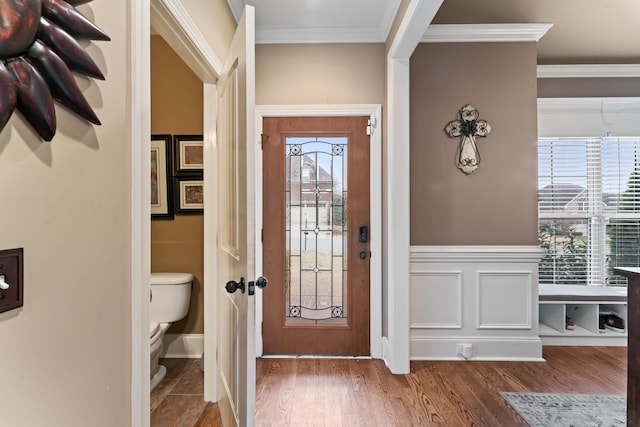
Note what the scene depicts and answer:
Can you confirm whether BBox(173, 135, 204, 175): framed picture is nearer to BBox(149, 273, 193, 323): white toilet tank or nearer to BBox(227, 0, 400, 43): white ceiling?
BBox(149, 273, 193, 323): white toilet tank

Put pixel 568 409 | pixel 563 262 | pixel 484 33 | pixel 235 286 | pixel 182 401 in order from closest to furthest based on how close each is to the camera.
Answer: pixel 235 286 < pixel 568 409 < pixel 182 401 < pixel 484 33 < pixel 563 262

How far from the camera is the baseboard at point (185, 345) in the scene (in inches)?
110

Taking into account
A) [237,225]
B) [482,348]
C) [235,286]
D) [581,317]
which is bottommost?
[482,348]

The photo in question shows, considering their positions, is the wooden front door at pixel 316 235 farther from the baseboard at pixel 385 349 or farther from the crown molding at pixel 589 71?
the crown molding at pixel 589 71

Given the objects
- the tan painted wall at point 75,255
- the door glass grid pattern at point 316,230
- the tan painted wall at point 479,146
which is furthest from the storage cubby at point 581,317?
the tan painted wall at point 75,255

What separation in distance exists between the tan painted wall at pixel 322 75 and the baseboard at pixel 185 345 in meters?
2.02

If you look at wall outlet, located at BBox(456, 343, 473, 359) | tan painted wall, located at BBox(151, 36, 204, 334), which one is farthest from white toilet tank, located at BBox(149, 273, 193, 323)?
wall outlet, located at BBox(456, 343, 473, 359)

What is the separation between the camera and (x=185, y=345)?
2803 millimetres

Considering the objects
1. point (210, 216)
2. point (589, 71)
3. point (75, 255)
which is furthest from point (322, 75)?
point (589, 71)

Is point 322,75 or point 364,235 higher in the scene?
point 322,75

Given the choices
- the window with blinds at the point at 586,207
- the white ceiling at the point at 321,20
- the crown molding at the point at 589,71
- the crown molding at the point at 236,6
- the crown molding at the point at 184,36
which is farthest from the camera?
the window with blinds at the point at 586,207

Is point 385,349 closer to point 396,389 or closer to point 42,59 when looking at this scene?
point 396,389

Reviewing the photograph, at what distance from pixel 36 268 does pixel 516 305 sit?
3.06 meters

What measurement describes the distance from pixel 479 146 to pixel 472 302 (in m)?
1.27
